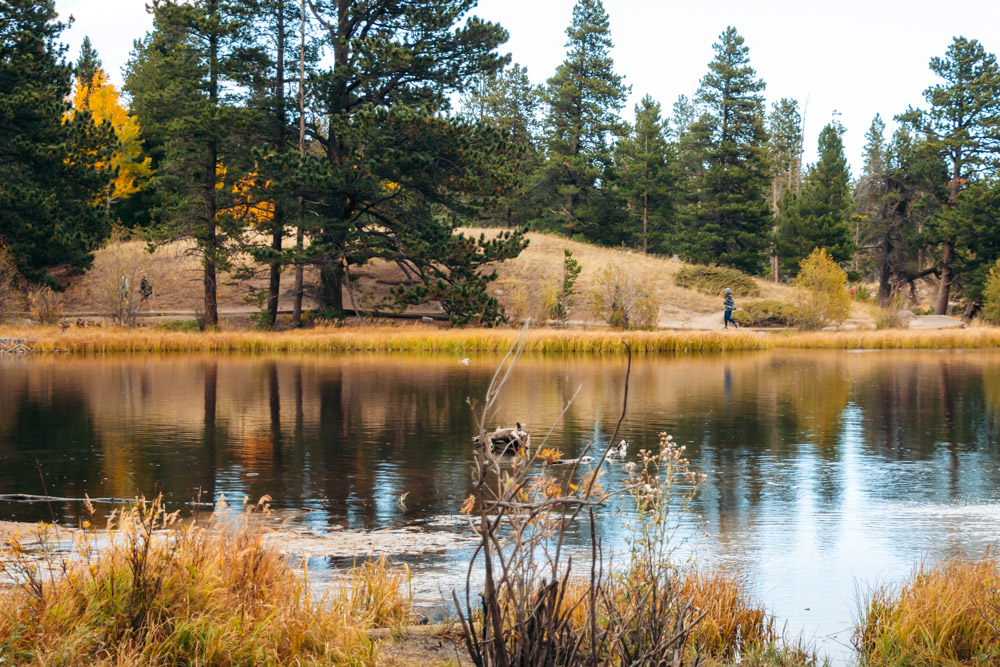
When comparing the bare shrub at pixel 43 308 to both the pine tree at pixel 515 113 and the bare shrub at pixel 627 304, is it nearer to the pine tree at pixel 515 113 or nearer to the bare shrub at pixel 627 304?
the bare shrub at pixel 627 304

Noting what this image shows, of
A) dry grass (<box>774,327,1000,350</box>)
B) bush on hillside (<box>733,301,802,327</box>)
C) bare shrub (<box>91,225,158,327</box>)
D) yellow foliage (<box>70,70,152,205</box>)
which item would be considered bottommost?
dry grass (<box>774,327,1000,350</box>)

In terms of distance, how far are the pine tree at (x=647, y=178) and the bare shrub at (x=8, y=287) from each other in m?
37.7

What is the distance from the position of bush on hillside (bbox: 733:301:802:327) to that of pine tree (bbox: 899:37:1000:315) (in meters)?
11.9

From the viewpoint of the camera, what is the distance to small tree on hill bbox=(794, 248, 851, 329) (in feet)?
137

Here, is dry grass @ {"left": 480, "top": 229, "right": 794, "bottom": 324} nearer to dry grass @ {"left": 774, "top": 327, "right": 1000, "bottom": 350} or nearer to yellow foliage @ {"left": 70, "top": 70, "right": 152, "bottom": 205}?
dry grass @ {"left": 774, "top": 327, "right": 1000, "bottom": 350}

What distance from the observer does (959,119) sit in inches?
2126

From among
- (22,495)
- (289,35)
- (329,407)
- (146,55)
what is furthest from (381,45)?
(146,55)

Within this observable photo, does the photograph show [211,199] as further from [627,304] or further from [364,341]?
[627,304]

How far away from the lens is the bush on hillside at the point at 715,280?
52.7 m

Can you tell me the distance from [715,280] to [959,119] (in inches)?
650

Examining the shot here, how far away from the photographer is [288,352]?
34.6 metres

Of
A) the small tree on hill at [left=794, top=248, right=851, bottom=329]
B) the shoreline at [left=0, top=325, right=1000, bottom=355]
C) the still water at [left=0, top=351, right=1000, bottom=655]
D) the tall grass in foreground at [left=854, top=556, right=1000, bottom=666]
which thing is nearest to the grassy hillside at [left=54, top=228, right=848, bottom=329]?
the small tree on hill at [left=794, top=248, right=851, bottom=329]

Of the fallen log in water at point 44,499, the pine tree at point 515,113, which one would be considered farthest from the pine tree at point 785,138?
the fallen log in water at point 44,499

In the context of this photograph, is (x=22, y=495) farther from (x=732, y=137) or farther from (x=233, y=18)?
(x=732, y=137)
